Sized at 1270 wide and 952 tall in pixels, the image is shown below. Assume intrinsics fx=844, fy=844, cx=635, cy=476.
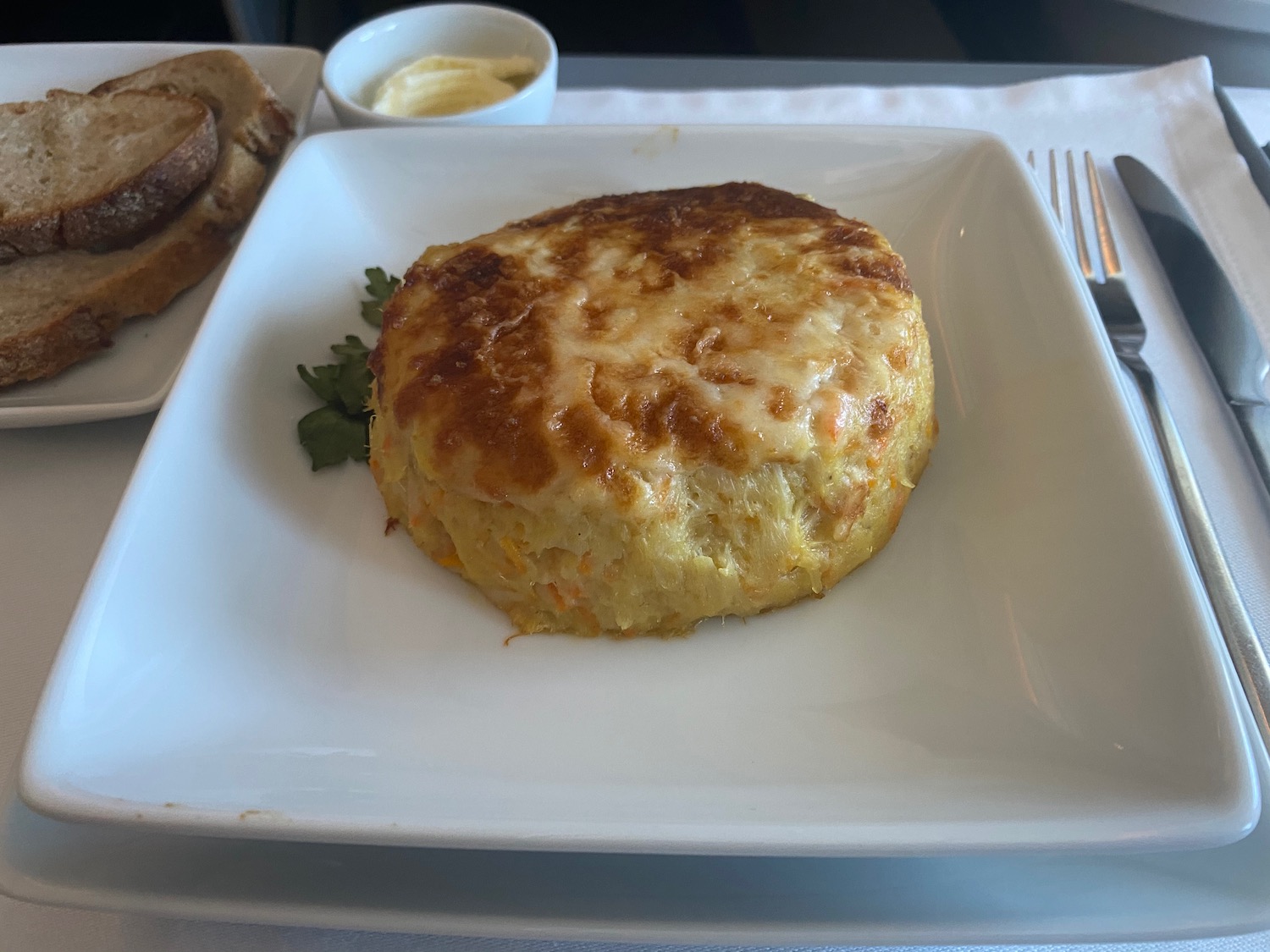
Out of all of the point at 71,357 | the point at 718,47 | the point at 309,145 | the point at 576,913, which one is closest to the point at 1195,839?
the point at 576,913

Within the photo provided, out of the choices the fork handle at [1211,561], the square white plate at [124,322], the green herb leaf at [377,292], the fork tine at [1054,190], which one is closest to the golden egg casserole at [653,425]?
the green herb leaf at [377,292]

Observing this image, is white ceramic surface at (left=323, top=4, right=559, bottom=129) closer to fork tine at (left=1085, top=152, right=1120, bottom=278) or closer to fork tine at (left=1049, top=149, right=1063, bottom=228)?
fork tine at (left=1049, top=149, right=1063, bottom=228)

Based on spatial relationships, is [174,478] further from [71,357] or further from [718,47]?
[718,47]

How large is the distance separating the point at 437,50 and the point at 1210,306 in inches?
94.2

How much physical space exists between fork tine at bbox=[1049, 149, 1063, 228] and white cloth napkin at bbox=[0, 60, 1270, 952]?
186mm

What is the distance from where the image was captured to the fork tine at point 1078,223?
218 cm

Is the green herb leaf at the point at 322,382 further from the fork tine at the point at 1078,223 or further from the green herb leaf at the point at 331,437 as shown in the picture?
the fork tine at the point at 1078,223

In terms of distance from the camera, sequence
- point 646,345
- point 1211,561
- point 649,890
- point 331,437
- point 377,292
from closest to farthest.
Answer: point 649,890 < point 646,345 < point 1211,561 < point 331,437 < point 377,292

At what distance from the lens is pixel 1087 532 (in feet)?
4.44

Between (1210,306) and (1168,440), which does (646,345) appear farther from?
(1210,306)

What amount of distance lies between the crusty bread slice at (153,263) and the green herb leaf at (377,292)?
594 mm

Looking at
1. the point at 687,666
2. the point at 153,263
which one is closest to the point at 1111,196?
the point at 687,666

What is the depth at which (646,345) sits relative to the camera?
146 cm

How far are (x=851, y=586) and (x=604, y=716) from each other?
51cm
